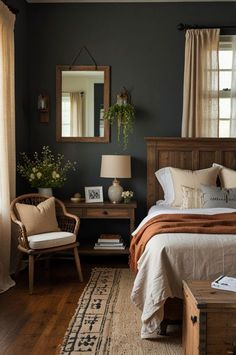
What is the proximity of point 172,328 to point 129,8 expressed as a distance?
12.5 feet

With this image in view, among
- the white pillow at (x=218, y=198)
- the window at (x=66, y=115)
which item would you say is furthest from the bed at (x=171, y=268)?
the window at (x=66, y=115)

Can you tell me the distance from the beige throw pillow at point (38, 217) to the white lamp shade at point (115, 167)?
2.63ft

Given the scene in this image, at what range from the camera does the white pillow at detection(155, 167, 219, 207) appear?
14.8 ft

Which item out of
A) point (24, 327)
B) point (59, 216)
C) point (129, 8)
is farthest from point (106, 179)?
point (24, 327)

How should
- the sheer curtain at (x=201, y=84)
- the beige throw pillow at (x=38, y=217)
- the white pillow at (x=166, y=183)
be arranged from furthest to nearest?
1. the sheer curtain at (x=201, y=84)
2. the white pillow at (x=166, y=183)
3. the beige throw pillow at (x=38, y=217)

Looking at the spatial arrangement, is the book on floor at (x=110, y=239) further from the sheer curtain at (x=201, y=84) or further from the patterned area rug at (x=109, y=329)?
the sheer curtain at (x=201, y=84)

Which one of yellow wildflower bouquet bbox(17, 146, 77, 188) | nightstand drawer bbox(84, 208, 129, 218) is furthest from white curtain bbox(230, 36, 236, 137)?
yellow wildflower bouquet bbox(17, 146, 77, 188)

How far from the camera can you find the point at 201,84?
16.3ft

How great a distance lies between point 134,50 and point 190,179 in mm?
1804

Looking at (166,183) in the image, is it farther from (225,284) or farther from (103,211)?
(225,284)

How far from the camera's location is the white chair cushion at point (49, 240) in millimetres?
3834

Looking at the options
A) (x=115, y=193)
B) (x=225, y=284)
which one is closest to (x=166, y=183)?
(x=115, y=193)

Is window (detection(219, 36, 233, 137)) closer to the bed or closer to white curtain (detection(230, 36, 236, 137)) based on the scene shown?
white curtain (detection(230, 36, 236, 137))

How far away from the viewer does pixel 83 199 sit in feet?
16.3
